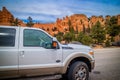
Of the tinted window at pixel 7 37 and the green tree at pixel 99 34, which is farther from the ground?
the green tree at pixel 99 34

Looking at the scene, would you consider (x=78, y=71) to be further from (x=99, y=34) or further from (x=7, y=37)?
(x=99, y=34)

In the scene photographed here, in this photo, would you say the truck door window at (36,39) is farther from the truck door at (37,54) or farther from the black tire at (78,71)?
the black tire at (78,71)

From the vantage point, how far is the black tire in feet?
19.8

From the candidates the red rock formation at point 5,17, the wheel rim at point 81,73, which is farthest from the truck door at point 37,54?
the red rock formation at point 5,17

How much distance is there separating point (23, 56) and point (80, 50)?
6.44 ft

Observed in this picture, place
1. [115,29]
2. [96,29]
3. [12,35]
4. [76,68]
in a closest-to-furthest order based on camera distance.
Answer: [12,35] → [76,68] → [96,29] → [115,29]

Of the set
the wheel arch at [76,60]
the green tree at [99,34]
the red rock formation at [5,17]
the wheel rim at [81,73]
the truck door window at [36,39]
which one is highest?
the red rock formation at [5,17]

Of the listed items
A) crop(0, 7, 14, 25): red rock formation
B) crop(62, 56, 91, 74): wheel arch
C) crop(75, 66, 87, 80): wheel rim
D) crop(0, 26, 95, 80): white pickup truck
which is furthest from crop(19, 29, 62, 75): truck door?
crop(0, 7, 14, 25): red rock formation

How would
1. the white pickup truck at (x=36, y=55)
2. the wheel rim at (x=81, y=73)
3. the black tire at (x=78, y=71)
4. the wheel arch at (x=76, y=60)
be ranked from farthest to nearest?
the wheel rim at (x=81, y=73), the black tire at (x=78, y=71), the wheel arch at (x=76, y=60), the white pickup truck at (x=36, y=55)

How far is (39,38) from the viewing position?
5633 mm

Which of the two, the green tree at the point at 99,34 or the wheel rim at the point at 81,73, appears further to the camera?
the green tree at the point at 99,34

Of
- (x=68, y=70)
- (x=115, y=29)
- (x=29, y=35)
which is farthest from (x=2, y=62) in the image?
(x=115, y=29)

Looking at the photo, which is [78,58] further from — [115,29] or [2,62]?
[115,29]

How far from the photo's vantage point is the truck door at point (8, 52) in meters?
4.91
